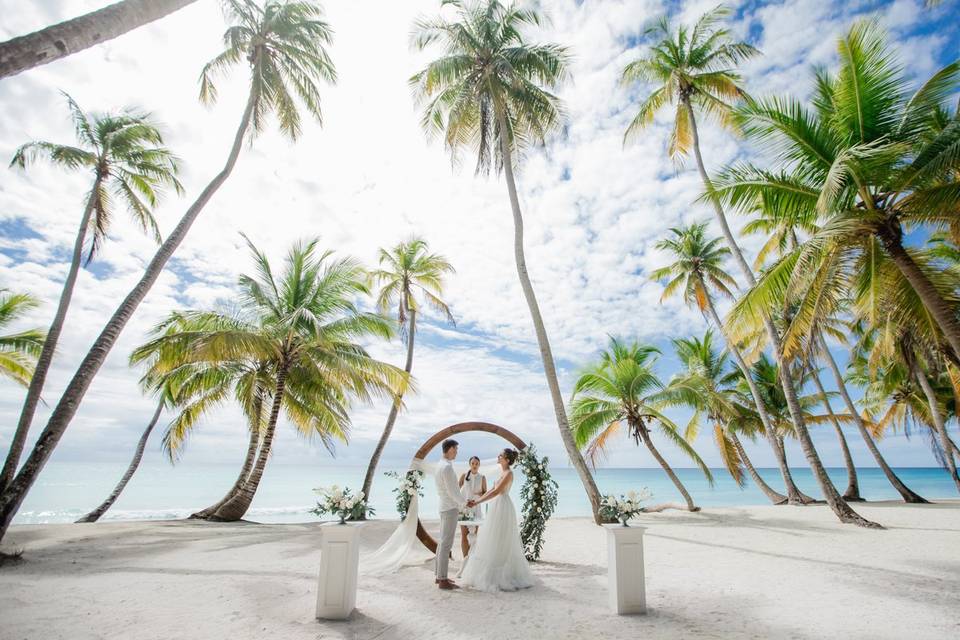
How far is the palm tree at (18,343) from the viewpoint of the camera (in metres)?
14.1

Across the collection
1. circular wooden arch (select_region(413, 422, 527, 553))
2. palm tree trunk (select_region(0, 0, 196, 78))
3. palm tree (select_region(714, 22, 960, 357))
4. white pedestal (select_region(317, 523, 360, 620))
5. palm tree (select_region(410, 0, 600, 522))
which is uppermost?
palm tree (select_region(410, 0, 600, 522))

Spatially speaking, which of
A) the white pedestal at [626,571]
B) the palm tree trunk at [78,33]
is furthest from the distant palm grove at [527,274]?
the white pedestal at [626,571]

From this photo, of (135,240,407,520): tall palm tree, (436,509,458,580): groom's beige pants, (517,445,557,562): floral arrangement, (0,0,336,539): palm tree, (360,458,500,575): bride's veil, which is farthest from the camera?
(135,240,407,520): tall palm tree

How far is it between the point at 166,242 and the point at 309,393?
19.9 feet

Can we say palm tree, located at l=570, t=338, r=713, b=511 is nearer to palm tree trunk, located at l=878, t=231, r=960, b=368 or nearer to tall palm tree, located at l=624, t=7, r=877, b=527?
tall palm tree, located at l=624, t=7, r=877, b=527

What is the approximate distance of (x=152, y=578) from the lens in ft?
19.8

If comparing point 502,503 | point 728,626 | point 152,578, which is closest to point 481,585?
point 502,503

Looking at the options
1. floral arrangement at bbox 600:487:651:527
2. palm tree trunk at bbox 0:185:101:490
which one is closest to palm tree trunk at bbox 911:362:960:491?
floral arrangement at bbox 600:487:651:527

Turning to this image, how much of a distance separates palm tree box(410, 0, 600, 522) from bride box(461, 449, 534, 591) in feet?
16.2

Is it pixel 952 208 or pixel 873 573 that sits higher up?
pixel 952 208

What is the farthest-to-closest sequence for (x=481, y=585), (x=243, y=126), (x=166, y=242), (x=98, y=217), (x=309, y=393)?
(x=309, y=393)
(x=98, y=217)
(x=243, y=126)
(x=166, y=242)
(x=481, y=585)

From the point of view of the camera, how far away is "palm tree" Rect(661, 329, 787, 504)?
15.2 meters

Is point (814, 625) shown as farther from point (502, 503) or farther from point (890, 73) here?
point (890, 73)

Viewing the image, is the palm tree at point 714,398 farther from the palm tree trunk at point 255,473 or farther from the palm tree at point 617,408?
the palm tree trunk at point 255,473
